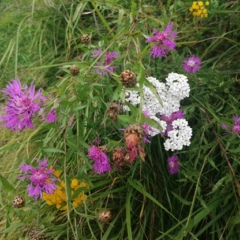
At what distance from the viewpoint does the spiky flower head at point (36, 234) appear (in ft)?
3.68

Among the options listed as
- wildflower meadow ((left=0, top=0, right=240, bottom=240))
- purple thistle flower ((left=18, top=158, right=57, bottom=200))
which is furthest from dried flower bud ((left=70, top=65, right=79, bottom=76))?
purple thistle flower ((left=18, top=158, right=57, bottom=200))

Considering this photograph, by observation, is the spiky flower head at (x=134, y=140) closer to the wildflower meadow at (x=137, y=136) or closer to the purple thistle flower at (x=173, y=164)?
the wildflower meadow at (x=137, y=136)

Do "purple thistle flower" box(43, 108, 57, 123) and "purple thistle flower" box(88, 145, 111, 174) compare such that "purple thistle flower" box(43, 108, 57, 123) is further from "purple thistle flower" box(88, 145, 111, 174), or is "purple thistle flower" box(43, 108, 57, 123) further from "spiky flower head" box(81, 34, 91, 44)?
"spiky flower head" box(81, 34, 91, 44)

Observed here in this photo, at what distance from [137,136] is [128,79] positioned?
6.5 inches

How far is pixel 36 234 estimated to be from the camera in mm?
1143

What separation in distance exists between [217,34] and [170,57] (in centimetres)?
28

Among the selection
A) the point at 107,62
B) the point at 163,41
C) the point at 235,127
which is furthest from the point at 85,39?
the point at 235,127

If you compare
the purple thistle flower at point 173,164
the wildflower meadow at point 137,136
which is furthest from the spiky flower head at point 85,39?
the purple thistle flower at point 173,164

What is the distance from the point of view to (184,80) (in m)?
1.07

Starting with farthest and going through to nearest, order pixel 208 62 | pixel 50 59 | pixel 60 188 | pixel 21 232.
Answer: pixel 50 59
pixel 208 62
pixel 21 232
pixel 60 188

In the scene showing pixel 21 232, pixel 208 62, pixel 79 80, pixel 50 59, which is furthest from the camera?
pixel 50 59

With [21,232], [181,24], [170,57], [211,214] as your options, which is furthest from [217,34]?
[21,232]

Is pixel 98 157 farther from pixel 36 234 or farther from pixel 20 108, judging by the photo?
pixel 36 234

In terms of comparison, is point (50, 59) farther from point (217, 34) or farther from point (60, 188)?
point (60, 188)
